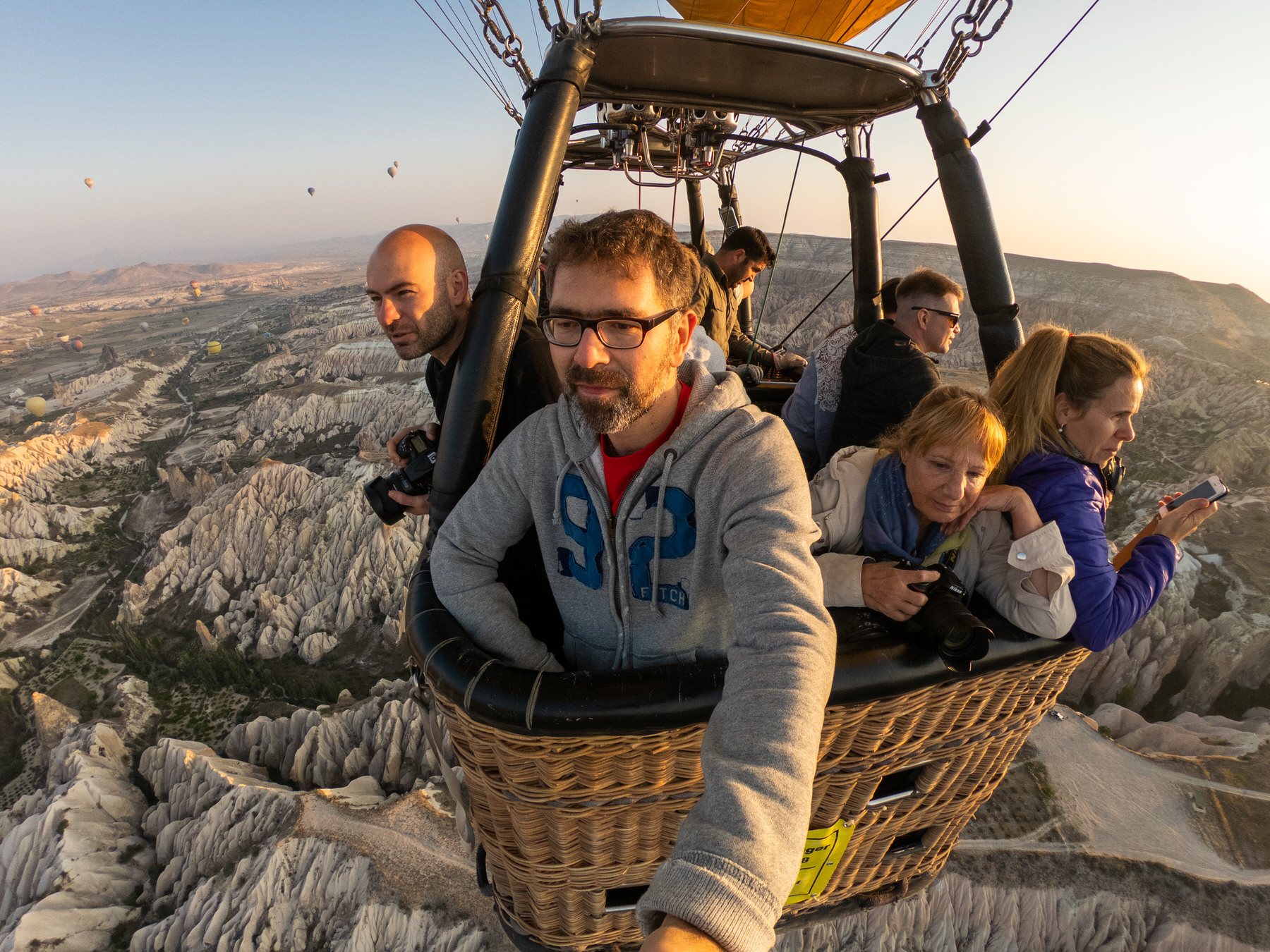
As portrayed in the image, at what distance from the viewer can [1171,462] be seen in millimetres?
18891

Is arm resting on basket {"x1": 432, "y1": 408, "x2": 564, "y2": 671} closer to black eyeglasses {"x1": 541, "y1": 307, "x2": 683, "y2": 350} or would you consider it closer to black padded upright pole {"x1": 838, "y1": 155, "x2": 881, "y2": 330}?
black eyeglasses {"x1": 541, "y1": 307, "x2": 683, "y2": 350}

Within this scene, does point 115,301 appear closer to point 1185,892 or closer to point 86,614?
point 86,614

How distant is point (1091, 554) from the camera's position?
4.28 feet

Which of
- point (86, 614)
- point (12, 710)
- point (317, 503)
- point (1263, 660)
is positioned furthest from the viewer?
point (86, 614)

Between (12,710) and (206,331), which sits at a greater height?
(206,331)

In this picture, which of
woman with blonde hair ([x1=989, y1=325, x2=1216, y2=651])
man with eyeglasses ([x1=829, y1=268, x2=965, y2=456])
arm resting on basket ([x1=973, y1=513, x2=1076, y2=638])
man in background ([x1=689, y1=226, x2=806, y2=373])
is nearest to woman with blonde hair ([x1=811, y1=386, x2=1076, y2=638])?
arm resting on basket ([x1=973, y1=513, x2=1076, y2=638])

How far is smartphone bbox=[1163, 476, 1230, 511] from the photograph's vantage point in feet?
4.88

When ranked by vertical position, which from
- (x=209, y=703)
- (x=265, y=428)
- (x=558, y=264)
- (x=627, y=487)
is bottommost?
(x=209, y=703)

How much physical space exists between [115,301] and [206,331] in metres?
74.7

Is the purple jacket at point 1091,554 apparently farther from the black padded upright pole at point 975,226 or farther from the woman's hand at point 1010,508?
the black padded upright pole at point 975,226

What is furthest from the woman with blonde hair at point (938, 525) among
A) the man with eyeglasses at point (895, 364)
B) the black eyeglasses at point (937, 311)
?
the black eyeglasses at point (937, 311)

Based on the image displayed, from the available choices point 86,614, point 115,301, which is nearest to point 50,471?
point 86,614

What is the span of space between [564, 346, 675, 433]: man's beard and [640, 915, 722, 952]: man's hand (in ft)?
2.55

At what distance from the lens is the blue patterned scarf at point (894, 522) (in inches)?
58.2
